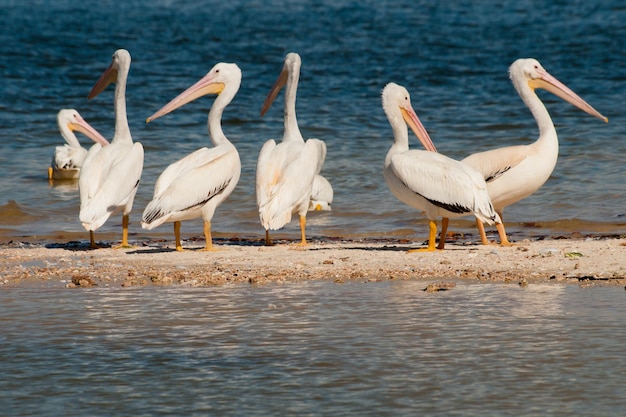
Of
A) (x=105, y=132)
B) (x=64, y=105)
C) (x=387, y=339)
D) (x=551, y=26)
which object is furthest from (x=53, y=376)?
(x=551, y=26)

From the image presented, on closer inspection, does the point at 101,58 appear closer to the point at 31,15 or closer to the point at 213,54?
the point at 213,54

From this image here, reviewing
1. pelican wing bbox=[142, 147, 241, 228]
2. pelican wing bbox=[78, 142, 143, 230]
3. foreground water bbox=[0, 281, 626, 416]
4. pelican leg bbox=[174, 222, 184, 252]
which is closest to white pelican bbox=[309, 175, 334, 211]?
pelican wing bbox=[142, 147, 241, 228]

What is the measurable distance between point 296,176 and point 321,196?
2170 mm

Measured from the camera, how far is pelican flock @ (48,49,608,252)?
25.3 feet

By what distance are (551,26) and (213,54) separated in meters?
9.18

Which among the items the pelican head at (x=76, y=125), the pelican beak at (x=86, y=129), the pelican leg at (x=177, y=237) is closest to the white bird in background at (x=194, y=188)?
the pelican leg at (x=177, y=237)

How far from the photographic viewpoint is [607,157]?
1265 cm

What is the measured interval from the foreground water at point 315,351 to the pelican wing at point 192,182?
4.93 feet

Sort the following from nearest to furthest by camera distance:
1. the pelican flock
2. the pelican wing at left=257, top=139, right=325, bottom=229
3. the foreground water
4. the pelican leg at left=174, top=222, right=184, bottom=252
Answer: the foreground water, the pelican flock, the pelican leg at left=174, top=222, right=184, bottom=252, the pelican wing at left=257, top=139, right=325, bottom=229

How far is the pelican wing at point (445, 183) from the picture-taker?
24.9 ft

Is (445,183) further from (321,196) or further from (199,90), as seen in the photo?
(321,196)

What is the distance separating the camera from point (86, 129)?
1106 cm

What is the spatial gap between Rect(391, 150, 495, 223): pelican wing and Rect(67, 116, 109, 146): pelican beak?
3645 mm

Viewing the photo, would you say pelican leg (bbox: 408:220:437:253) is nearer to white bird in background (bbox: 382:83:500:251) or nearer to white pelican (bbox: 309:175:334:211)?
white bird in background (bbox: 382:83:500:251)
